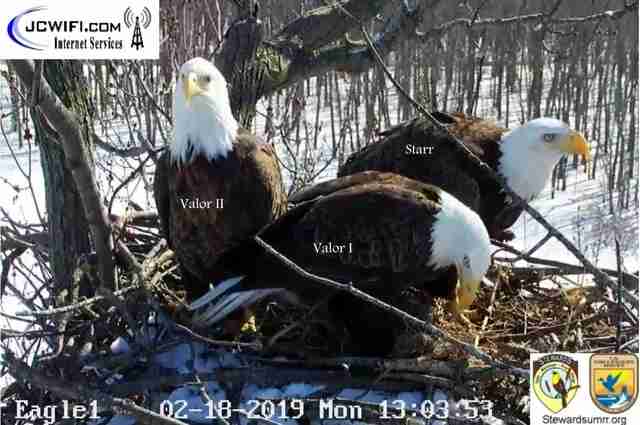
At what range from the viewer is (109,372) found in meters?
2.65

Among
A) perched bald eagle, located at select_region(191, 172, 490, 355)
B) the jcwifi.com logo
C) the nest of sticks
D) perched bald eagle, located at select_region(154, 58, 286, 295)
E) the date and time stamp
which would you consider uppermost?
the jcwifi.com logo

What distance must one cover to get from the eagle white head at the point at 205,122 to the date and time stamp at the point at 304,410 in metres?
0.80

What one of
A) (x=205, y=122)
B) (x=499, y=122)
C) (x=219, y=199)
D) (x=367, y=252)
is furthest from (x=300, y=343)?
(x=499, y=122)

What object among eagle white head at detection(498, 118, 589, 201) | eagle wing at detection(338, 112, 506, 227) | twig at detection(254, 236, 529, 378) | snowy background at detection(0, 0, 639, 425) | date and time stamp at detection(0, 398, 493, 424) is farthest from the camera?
snowy background at detection(0, 0, 639, 425)

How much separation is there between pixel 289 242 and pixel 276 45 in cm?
104

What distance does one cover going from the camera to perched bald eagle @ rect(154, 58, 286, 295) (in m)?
2.72

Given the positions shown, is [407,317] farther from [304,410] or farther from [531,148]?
[531,148]

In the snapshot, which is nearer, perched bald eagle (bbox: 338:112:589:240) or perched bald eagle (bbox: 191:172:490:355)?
perched bald eagle (bbox: 191:172:490:355)

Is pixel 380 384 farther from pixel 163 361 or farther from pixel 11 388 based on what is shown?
pixel 11 388

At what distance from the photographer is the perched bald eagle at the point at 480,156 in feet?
11.0

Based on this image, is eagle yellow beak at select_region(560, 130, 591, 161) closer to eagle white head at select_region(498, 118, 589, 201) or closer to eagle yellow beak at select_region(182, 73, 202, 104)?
eagle white head at select_region(498, 118, 589, 201)

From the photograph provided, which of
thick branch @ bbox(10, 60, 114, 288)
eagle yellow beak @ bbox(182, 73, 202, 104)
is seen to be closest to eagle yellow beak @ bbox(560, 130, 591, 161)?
eagle yellow beak @ bbox(182, 73, 202, 104)

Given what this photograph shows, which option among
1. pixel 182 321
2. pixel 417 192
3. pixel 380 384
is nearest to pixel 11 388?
pixel 182 321

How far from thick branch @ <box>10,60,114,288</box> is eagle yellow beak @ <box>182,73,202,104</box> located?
0.34 meters
